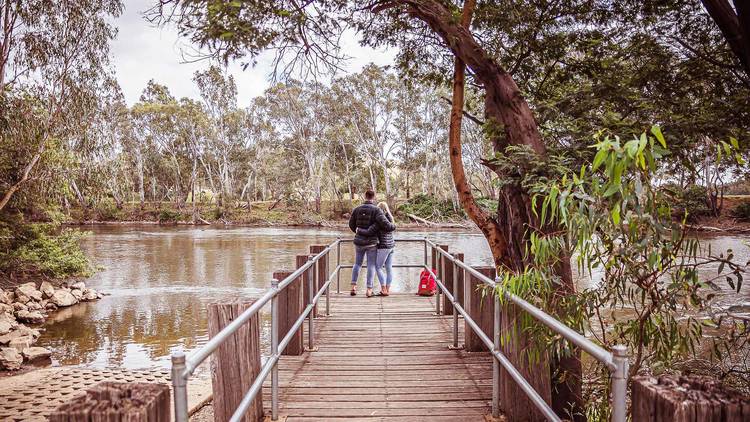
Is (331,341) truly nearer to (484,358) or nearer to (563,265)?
(484,358)

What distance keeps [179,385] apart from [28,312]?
13111 millimetres

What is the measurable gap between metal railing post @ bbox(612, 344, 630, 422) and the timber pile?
5 cm

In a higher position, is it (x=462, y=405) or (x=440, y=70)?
(x=440, y=70)

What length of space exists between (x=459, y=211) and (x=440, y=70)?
31.6m

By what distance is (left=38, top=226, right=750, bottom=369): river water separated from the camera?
33.7 ft

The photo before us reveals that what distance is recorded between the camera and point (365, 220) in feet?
24.7

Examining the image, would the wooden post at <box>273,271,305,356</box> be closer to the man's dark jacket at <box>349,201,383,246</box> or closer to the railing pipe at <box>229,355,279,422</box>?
the railing pipe at <box>229,355,279,422</box>

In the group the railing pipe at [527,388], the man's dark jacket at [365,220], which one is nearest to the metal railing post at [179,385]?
the railing pipe at [527,388]

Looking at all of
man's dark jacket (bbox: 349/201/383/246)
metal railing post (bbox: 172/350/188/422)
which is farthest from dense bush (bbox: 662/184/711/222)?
man's dark jacket (bbox: 349/201/383/246)

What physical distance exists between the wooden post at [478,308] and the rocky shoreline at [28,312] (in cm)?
823

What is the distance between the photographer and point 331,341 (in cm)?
559

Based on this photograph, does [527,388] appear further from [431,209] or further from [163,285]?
[431,209]

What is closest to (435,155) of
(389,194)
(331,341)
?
(389,194)

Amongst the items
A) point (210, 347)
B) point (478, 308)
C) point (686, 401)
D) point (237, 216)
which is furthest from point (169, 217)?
point (686, 401)
